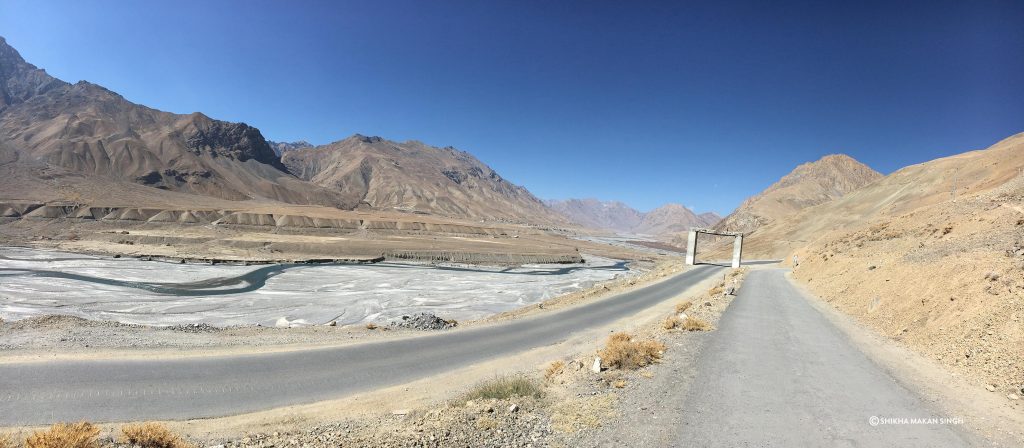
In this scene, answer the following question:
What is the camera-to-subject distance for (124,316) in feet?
98.6

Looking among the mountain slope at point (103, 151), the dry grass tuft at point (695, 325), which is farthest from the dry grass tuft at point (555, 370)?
the mountain slope at point (103, 151)

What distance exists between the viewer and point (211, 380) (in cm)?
1262

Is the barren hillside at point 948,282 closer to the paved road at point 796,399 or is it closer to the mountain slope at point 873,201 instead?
the paved road at point 796,399

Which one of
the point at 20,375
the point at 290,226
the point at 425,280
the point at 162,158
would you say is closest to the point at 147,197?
the point at 290,226

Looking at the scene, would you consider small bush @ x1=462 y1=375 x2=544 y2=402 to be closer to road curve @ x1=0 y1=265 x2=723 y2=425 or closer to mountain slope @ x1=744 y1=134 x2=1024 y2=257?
road curve @ x1=0 y1=265 x2=723 y2=425

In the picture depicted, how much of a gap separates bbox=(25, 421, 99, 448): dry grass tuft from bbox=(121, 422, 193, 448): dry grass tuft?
1.44 ft

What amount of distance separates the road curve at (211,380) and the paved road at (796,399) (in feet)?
29.7

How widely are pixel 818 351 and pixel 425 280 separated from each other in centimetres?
4856

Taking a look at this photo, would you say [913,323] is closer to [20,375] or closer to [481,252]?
[20,375]

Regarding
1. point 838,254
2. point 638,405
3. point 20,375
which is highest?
point 838,254

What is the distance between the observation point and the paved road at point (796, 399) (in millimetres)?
7168

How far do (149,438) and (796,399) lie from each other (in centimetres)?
1204

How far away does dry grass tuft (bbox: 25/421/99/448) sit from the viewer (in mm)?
6574

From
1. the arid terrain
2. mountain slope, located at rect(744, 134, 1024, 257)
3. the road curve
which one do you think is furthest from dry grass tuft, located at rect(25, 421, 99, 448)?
mountain slope, located at rect(744, 134, 1024, 257)
